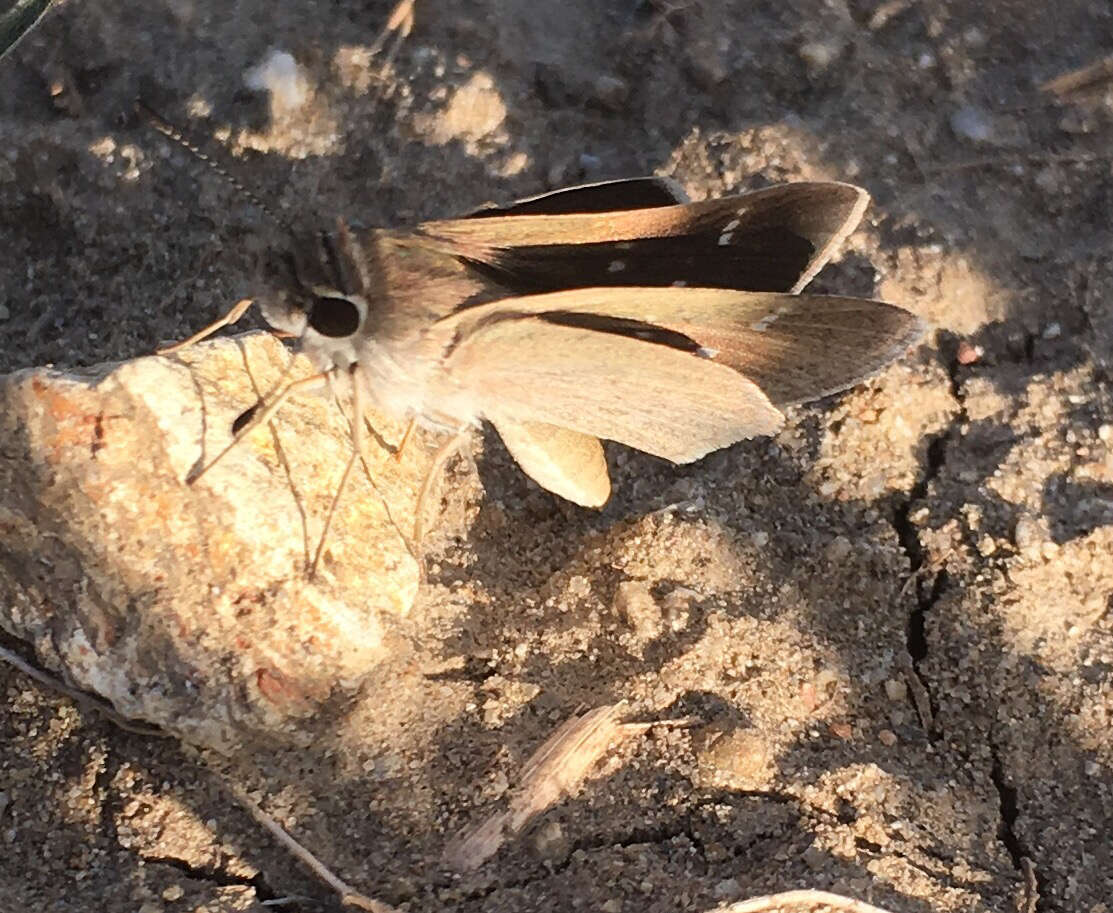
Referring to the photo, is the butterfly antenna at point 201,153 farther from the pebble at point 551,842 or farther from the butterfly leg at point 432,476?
the pebble at point 551,842

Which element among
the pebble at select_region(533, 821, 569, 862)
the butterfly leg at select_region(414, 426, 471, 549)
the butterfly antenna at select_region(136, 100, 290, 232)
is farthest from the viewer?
the butterfly antenna at select_region(136, 100, 290, 232)

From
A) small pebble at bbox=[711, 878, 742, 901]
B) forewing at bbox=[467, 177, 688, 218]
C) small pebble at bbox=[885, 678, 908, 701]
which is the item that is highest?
forewing at bbox=[467, 177, 688, 218]

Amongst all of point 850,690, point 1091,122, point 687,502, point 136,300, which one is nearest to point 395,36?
point 136,300

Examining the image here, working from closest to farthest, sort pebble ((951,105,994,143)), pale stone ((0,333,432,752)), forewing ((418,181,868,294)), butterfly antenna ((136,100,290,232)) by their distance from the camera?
1. pale stone ((0,333,432,752))
2. forewing ((418,181,868,294))
3. butterfly antenna ((136,100,290,232))
4. pebble ((951,105,994,143))

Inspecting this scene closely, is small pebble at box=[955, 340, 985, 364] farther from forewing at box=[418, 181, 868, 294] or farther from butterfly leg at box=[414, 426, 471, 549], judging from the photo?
butterfly leg at box=[414, 426, 471, 549]

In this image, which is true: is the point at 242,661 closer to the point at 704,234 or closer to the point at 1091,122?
the point at 704,234

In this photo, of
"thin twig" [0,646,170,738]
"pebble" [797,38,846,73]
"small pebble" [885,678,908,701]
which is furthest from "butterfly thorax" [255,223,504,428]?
"pebble" [797,38,846,73]

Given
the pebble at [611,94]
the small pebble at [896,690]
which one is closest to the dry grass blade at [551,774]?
the small pebble at [896,690]
